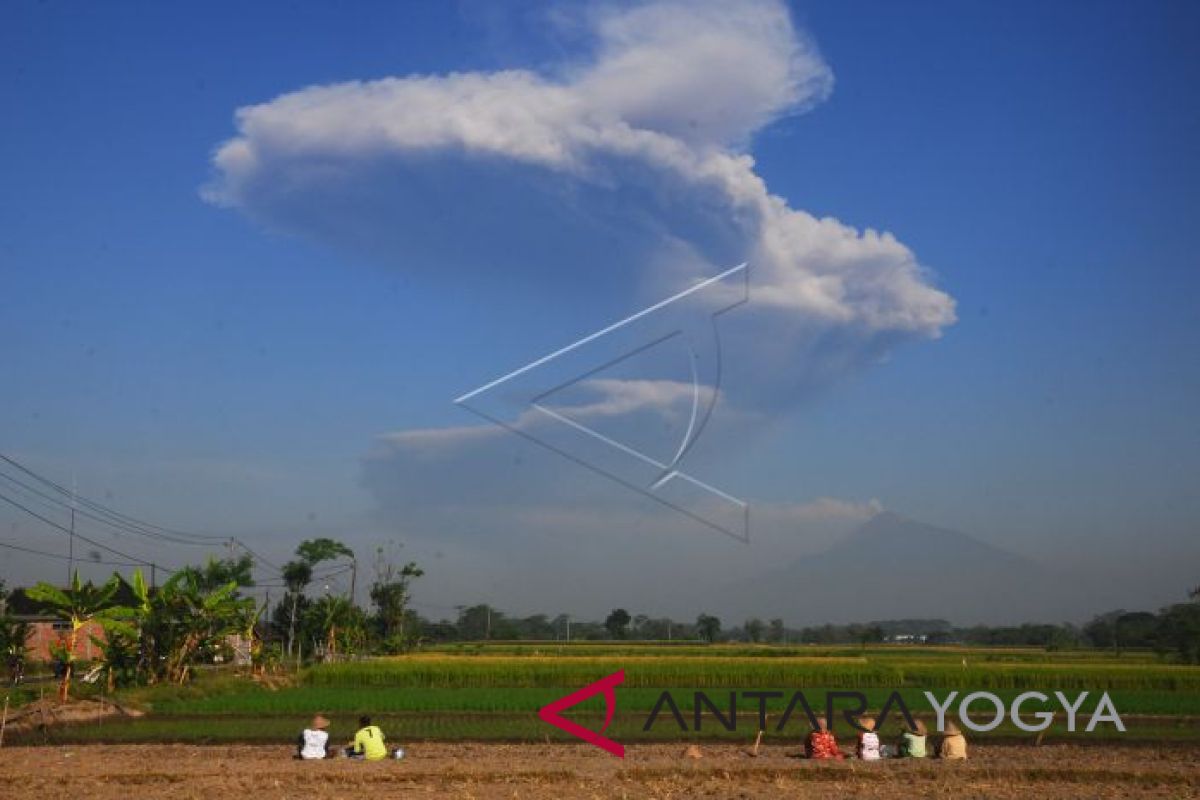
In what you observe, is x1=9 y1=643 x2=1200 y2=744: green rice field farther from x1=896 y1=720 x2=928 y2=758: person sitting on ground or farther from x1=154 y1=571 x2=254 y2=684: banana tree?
x1=896 y1=720 x2=928 y2=758: person sitting on ground

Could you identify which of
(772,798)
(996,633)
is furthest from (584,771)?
(996,633)

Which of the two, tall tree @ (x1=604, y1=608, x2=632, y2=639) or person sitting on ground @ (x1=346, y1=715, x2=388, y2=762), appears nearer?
person sitting on ground @ (x1=346, y1=715, x2=388, y2=762)

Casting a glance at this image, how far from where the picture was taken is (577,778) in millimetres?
13500

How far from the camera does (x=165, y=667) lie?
1236 inches

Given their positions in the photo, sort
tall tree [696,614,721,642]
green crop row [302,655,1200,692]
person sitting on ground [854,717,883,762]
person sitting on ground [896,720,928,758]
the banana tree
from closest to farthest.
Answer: person sitting on ground [854,717,883,762] → person sitting on ground [896,720,928,758] → the banana tree → green crop row [302,655,1200,692] → tall tree [696,614,721,642]

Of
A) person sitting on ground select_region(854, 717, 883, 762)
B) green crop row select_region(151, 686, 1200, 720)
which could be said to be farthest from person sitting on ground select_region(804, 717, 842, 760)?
green crop row select_region(151, 686, 1200, 720)

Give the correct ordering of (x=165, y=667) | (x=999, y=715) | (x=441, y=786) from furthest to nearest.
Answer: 1. (x=165, y=667)
2. (x=999, y=715)
3. (x=441, y=786)

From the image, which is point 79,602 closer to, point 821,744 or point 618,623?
point 821,744

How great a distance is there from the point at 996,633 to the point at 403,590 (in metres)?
80.9

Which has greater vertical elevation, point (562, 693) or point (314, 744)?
point (314, 744)

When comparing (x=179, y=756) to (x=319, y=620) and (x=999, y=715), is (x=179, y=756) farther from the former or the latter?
(x=319, y=620)

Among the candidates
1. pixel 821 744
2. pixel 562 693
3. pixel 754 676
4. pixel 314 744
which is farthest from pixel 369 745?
pixel 754 676

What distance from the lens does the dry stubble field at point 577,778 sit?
40.8 ft

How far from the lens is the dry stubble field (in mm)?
12445
